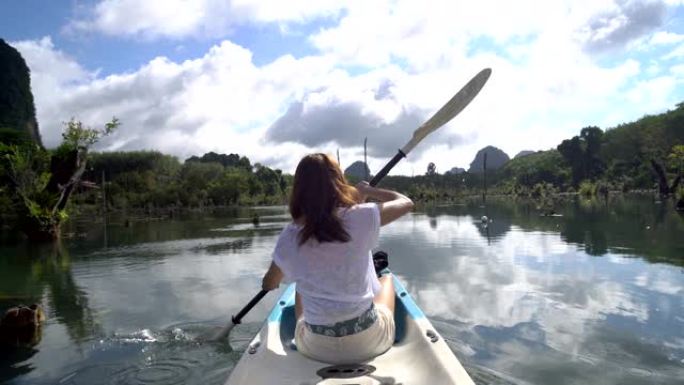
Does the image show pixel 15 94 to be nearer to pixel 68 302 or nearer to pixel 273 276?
pixel 68 302

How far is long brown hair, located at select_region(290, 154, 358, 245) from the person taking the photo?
8.66 ft

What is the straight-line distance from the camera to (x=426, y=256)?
11.3 metres

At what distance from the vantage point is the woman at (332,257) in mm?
2684

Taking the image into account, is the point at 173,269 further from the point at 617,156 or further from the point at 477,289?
the point at 617,156

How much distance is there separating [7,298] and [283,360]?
23.8ft

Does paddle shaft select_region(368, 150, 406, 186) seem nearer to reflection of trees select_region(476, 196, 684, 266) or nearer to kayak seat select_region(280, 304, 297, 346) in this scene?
kayak seat select_region(280, 304, 297, 346)

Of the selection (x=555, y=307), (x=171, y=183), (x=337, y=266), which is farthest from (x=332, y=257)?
(x=171, y=183)

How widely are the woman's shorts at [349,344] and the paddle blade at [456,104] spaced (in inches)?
113

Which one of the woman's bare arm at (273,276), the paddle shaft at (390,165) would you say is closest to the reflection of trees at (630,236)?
the paddle shaft at (390,165)

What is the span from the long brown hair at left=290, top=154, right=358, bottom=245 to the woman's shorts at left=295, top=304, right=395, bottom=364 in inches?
22.3

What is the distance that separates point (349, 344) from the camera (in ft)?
9.32

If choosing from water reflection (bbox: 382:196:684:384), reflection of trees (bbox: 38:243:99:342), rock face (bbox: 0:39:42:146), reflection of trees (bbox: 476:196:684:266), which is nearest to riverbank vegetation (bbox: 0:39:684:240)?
rock face (bbox: 0:39:42:146)

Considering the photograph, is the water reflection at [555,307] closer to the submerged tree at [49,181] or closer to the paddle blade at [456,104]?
the paddle blade at [456,104]

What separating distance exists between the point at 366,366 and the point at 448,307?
4.13m
